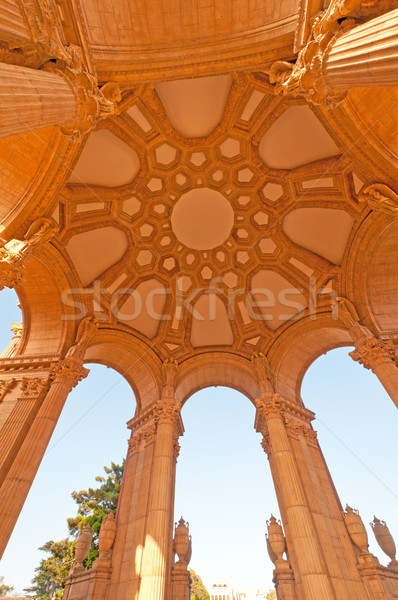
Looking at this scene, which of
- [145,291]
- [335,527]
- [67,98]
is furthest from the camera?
[145,291]

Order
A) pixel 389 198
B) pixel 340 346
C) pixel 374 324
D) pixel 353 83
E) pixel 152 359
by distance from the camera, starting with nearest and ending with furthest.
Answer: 1. pixel 353 83
2. pixel 389 198
3. pixel 374 324
4. pixel 340 346
5. pixel 152 359

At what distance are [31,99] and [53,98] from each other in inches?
30.0

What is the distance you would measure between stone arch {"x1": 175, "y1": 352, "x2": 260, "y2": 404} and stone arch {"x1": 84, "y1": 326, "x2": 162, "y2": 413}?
1.38 m

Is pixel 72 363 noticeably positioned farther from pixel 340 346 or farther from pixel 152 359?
pixel 340 346

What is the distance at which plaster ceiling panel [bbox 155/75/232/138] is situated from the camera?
36.7ft

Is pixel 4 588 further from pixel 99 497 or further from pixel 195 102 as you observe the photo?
pixel 195 102

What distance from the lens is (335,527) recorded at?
10.8 metres

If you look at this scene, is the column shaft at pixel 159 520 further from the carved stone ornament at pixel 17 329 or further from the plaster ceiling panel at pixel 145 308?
the carved stone ornament at pixel 17 329

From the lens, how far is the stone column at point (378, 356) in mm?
9595

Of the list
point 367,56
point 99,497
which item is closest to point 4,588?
point 99,497

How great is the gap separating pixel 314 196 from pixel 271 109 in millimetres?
3697

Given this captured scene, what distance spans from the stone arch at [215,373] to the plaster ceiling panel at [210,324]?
34.0 inches

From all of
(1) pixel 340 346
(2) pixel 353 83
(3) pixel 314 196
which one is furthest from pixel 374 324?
(2) pixel 353 83

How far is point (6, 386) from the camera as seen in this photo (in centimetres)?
1039
